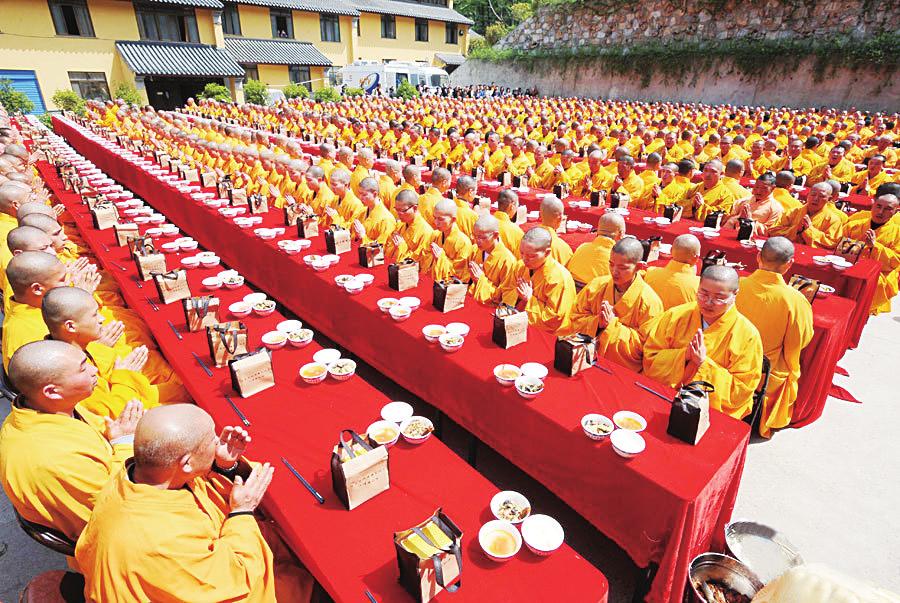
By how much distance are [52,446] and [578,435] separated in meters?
2.83

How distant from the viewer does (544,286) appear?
4543 millimetres

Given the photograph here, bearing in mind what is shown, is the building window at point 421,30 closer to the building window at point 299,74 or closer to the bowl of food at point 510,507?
the building window at point 299,74

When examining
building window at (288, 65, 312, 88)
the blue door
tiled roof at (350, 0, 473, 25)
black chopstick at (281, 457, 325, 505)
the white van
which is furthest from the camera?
tiled roof at (350, 0, 473, 25)

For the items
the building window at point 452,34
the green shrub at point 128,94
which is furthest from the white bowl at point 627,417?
the building window at point 452,34

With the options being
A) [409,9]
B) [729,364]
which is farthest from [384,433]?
[409,9]

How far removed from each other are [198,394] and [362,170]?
6.85 m

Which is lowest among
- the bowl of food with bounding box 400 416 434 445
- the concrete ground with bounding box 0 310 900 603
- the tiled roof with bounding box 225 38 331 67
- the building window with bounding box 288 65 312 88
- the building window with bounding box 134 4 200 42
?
the concrete ground with bounding box 0 310 900 603

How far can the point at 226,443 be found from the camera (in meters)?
2.47

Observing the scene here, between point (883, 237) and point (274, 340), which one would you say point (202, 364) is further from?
point (883, 237)

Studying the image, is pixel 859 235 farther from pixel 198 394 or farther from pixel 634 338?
pixel 198 394

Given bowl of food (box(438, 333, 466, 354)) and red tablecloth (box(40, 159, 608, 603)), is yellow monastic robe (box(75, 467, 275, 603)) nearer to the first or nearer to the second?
red tablecloth (box(40, 159, 608, 603))

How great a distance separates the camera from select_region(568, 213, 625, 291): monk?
505 centimetres

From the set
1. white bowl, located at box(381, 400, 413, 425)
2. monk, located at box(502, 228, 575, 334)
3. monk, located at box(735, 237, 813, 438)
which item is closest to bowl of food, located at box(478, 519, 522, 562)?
white bowl, located at box(381, 400, 413, 425)

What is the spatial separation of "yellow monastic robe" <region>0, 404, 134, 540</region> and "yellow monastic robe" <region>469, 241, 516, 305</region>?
11.6 feet
